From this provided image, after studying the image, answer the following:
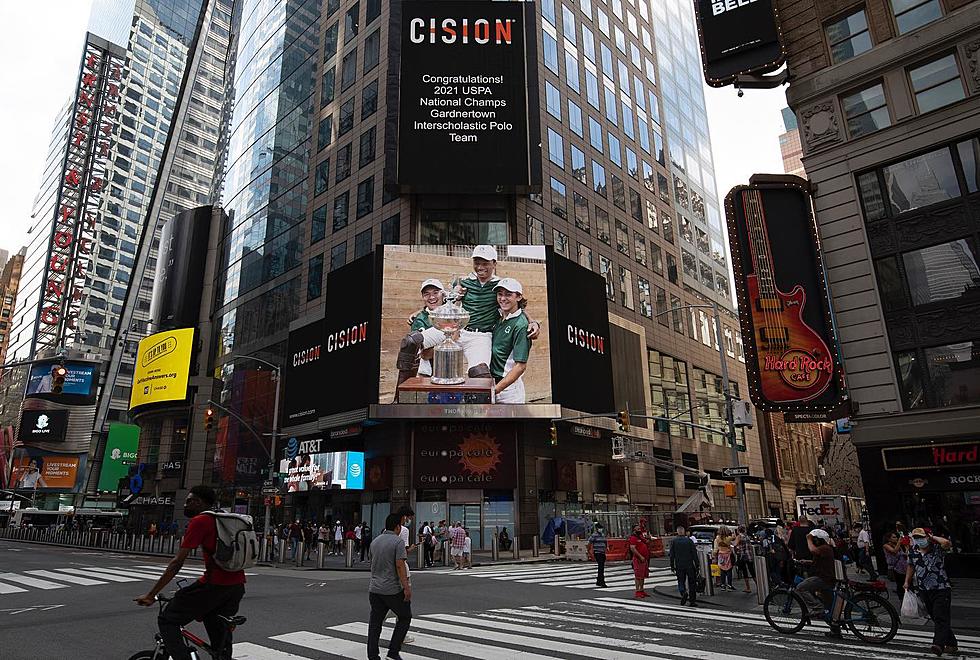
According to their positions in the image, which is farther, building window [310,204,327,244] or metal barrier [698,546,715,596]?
building window [310,204,327,244]

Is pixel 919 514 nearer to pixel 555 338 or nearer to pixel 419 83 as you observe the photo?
pixel 555 338

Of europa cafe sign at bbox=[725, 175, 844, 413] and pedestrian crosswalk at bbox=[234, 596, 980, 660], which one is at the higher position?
europa cafe sign at bbox=[725, 175, 844, 413]

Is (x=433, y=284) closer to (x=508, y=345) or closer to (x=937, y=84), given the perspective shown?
(x=508, y=345)

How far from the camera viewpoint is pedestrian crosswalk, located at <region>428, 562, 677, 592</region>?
63.2 feet

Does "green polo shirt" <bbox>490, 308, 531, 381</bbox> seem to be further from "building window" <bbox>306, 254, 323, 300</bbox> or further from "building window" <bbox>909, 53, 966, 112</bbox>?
"building window" <bbox>909, 53, 966, 112</bbox>

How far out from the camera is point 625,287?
5450cm

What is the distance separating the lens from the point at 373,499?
39.6 meters

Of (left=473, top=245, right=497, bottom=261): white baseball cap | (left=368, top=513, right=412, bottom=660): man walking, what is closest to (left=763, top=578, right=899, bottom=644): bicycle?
(left=368, top=513, right=412, bottom=660): man walking

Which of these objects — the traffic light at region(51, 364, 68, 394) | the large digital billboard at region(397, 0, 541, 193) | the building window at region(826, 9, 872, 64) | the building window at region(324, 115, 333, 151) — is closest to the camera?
the traffic light at region(51, 364, 68, 394)

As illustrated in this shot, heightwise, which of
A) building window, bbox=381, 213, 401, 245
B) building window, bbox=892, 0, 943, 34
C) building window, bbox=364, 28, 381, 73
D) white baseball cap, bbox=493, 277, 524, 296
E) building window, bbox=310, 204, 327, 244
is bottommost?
white baseball cap, bbox=493, 277, 524, 296

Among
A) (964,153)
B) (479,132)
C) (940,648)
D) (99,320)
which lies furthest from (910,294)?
(99,320)

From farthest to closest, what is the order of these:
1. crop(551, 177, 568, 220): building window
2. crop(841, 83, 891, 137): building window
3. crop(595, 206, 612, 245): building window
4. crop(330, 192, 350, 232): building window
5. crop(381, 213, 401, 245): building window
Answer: crop(595, 206, 612, 245): building window, crop(330, 192, 350, 232): building window, crop(551, 177, 568, 220): building window, crop(381, 213, 401, 245): building window, crop(841, 83, 891, 137): building window

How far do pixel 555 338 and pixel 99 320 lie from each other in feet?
322

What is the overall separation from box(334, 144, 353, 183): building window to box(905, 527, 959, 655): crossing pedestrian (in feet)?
148
